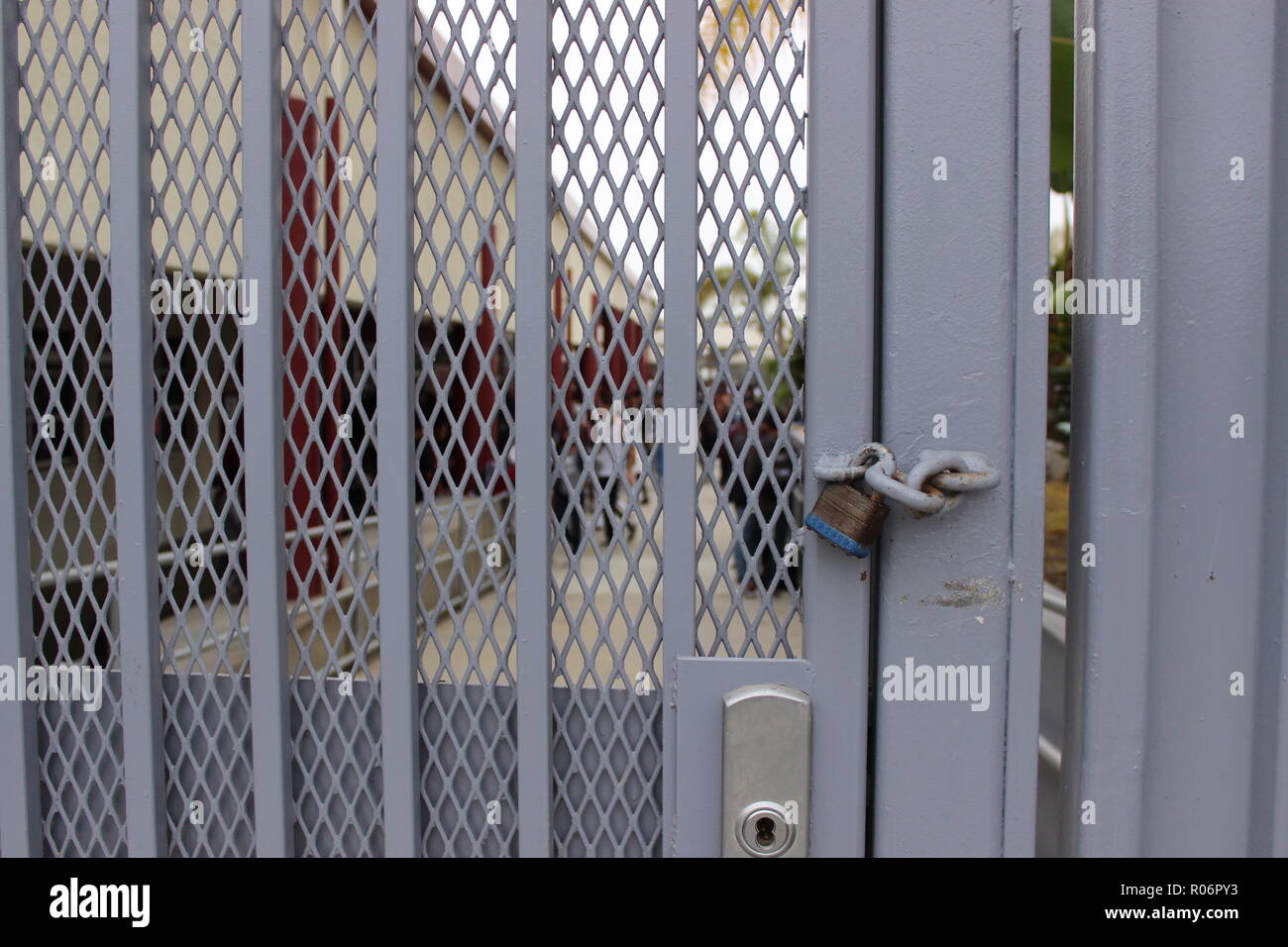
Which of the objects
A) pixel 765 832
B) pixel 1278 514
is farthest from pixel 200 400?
pixel 1278 514

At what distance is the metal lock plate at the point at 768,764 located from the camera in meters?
1.49

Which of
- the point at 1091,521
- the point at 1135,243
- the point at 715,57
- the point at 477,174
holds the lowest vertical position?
the point at 1091,521

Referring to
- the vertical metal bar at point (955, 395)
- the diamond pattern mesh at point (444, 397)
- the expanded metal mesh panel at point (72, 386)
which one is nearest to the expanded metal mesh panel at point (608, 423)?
the diamond pattern mesh at point (444, 397)

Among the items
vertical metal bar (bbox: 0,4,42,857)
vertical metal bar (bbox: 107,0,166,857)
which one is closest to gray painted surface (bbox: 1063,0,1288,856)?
vertical metal bar (bbox: 107,0,166,857)

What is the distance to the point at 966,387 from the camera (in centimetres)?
149

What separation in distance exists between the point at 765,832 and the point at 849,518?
56 centimetres

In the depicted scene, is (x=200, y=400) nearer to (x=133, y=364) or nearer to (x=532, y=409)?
(x=133, y=364)

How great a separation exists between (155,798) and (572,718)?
0.81 meters

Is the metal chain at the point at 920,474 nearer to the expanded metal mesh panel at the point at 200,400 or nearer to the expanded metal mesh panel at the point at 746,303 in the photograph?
the expanded metal mesh panel at the point at 746,303

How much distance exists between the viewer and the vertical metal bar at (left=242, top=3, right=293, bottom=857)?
1592 millimetres

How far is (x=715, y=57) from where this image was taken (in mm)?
1538

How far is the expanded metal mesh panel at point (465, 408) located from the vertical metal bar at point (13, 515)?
2.45 feet
